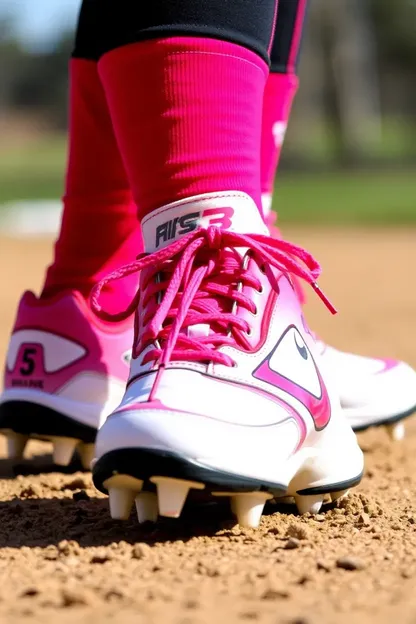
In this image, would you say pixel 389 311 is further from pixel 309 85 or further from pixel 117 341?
pixel 309 85

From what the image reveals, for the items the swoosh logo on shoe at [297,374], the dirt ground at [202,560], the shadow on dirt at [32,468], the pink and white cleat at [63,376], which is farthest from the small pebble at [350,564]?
the shadow on dirt at [32,468]

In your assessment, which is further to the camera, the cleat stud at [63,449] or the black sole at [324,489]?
the cleat stud at [63,449]

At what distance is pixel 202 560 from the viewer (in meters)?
1.01

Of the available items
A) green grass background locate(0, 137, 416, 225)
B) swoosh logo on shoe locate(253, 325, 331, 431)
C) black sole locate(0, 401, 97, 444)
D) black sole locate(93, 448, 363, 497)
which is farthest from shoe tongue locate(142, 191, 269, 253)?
green grass background locate(0, 137, 416, 225)

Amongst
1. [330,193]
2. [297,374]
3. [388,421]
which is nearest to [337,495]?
[297,374]

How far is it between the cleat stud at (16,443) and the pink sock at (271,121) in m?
0.54

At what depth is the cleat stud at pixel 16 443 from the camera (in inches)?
61.2

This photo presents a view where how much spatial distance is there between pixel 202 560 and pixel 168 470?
3.6 inches

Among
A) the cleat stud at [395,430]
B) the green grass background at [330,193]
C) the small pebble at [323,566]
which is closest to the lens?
the small pebble at [323,566]

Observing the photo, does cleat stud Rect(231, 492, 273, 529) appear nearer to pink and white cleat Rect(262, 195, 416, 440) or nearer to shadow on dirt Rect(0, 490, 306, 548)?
shadow on dirt Rect(0, 490, 306, 548)

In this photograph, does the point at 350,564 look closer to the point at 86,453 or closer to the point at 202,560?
the point at 202,560

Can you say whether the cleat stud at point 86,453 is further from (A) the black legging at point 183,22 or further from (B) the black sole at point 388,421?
(A) the black legging at point 183,22

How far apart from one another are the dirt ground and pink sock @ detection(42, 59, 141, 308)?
1.02ft

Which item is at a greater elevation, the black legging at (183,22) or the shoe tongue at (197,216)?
the black legging at (183,22)
